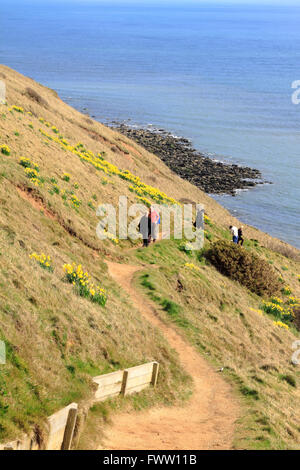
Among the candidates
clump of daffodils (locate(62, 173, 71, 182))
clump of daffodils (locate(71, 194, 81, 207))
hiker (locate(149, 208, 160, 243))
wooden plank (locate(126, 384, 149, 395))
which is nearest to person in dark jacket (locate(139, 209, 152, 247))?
hiker (locate(149, 208, 160, 243))

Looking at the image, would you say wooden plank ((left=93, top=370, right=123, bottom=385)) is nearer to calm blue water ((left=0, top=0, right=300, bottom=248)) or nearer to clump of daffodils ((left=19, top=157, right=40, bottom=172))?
clump of daffodils ((left=19, top=157, right=40, bottom=172))

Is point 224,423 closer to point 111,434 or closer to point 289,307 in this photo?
point 111,434

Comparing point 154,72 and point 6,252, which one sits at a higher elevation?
point 154,72

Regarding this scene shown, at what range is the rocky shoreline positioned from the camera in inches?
2611

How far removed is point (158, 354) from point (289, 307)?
14.3m

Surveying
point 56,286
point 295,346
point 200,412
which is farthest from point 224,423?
point 295,346

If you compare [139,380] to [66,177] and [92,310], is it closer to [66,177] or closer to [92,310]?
[92,310]

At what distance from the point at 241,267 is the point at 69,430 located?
19757 mm

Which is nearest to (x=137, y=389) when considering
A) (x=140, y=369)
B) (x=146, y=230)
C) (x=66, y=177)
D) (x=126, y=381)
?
(x=140, y=369)

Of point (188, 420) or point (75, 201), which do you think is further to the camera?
point (75, 201)

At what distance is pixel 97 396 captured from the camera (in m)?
12.1

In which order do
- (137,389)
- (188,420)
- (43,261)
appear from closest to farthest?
(137,389) → (188,420) → (43,261)

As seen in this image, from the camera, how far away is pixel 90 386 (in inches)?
473
